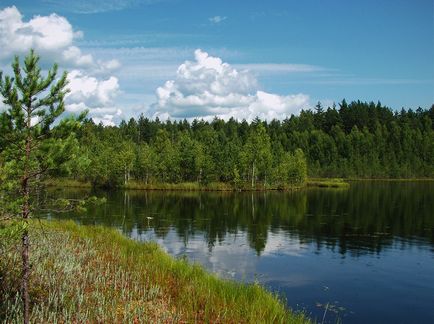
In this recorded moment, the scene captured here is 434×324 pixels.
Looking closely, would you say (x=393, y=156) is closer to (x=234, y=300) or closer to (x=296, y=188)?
(x=296, y=188)

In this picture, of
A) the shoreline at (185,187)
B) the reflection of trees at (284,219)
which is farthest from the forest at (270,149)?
the reflection of trees at (284,219)

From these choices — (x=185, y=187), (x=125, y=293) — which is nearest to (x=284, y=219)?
(x=125, y=293)

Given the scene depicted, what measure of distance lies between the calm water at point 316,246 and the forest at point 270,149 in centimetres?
2603

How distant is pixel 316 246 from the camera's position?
35812 millimetres

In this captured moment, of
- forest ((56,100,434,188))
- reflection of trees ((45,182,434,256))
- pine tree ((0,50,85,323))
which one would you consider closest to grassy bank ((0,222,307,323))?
pine tree ((0,50,85,323))

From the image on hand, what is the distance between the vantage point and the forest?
98188mm

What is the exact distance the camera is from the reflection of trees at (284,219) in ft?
128

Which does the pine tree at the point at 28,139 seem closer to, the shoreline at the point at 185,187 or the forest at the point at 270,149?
the forest at the point at 270,149

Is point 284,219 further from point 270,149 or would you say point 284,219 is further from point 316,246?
point 270,149

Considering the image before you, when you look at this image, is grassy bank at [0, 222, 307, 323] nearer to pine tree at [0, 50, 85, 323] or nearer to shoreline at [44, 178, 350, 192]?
pine tree at [0, 50, 85, 323]

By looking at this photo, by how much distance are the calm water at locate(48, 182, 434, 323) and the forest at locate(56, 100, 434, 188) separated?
26028mm

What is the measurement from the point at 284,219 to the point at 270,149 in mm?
63003

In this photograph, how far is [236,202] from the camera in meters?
69.0

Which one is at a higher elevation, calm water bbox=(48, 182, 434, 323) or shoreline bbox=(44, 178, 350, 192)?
shoreline bbox=(44, 178, 350, 192)
